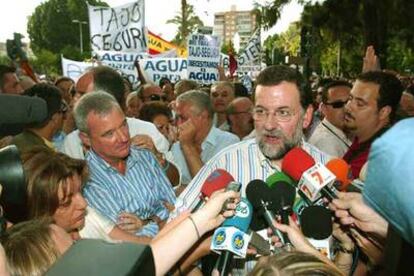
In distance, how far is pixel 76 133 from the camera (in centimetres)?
428

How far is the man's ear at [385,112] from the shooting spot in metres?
3.91

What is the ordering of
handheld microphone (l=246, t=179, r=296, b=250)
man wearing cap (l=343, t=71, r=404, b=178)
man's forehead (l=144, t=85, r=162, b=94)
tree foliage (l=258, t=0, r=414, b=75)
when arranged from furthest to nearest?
tree foliage (l=258, t=0, r=414, b=75) < man's forehead (l=144, t=85, r=162, b=94) < man wearing cap (l=343, t=71, r=404, b=178) < handheld microphone (l=246, t=179, r=296, b=250)

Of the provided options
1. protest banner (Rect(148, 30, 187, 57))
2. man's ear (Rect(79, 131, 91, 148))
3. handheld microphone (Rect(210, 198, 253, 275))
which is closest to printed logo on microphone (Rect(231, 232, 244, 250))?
handheld microphone (Rect(210, 198, 253, 275))

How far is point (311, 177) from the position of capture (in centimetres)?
212

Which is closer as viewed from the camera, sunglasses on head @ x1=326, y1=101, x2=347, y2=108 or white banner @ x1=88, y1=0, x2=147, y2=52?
sunglasses on head @ x1=326, y1=101, x2=347, y2=108

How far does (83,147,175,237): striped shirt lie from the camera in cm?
301

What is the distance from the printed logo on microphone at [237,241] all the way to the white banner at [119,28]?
25.8 feet

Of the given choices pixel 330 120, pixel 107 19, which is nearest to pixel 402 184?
pixel 330 120

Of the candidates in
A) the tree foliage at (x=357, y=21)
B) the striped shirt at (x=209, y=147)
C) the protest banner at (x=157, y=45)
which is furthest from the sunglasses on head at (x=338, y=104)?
the tree foliage at (x=357, y=21)

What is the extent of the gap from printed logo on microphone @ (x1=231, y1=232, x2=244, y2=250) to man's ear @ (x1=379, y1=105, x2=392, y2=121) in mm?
2282

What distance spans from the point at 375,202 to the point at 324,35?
119 ft

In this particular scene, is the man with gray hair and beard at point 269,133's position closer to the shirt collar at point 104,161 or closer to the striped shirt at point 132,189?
the striped shirt at point 132,189

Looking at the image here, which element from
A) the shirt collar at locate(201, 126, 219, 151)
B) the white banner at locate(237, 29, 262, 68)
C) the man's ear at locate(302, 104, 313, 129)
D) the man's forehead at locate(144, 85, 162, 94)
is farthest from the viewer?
Answer: the white banner at locate(237, 29, 262, 68)

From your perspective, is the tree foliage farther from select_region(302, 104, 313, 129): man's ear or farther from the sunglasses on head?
select_region(302, 104, 313, 129): man's ear
